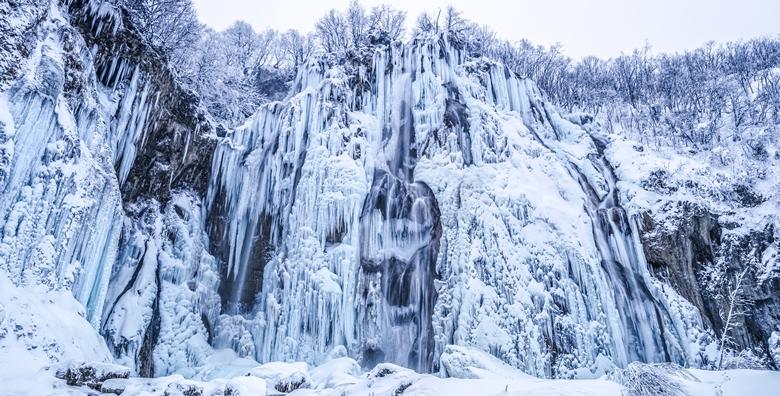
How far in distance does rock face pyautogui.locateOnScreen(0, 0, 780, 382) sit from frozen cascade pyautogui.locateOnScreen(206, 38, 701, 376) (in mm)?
61

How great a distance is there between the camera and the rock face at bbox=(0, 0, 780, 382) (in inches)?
436

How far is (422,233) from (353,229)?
225 centimetres

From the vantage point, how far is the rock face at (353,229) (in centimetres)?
1108

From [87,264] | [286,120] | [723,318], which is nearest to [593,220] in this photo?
[723,318]

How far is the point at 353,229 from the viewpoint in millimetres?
14547

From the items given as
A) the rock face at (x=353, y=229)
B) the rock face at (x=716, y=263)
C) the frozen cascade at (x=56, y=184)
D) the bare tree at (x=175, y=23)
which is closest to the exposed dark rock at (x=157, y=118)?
the rock face at (x=353, y=229)

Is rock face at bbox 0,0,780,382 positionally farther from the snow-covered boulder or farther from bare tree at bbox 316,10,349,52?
bare tree at bbox 316,10,349,52

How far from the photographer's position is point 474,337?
1198 cm

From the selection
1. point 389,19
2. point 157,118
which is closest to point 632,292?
point 157,118

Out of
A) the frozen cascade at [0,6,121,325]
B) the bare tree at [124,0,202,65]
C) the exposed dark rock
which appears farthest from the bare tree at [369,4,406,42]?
the frozen cascade at [0,6,121,325]

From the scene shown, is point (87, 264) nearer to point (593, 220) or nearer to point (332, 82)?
point (332, 82)

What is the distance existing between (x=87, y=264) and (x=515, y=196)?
11366 mm

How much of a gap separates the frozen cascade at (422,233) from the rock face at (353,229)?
61 mm

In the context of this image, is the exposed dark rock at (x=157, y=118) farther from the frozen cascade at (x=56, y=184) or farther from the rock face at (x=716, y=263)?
the rock face at (x=716, y=263)
